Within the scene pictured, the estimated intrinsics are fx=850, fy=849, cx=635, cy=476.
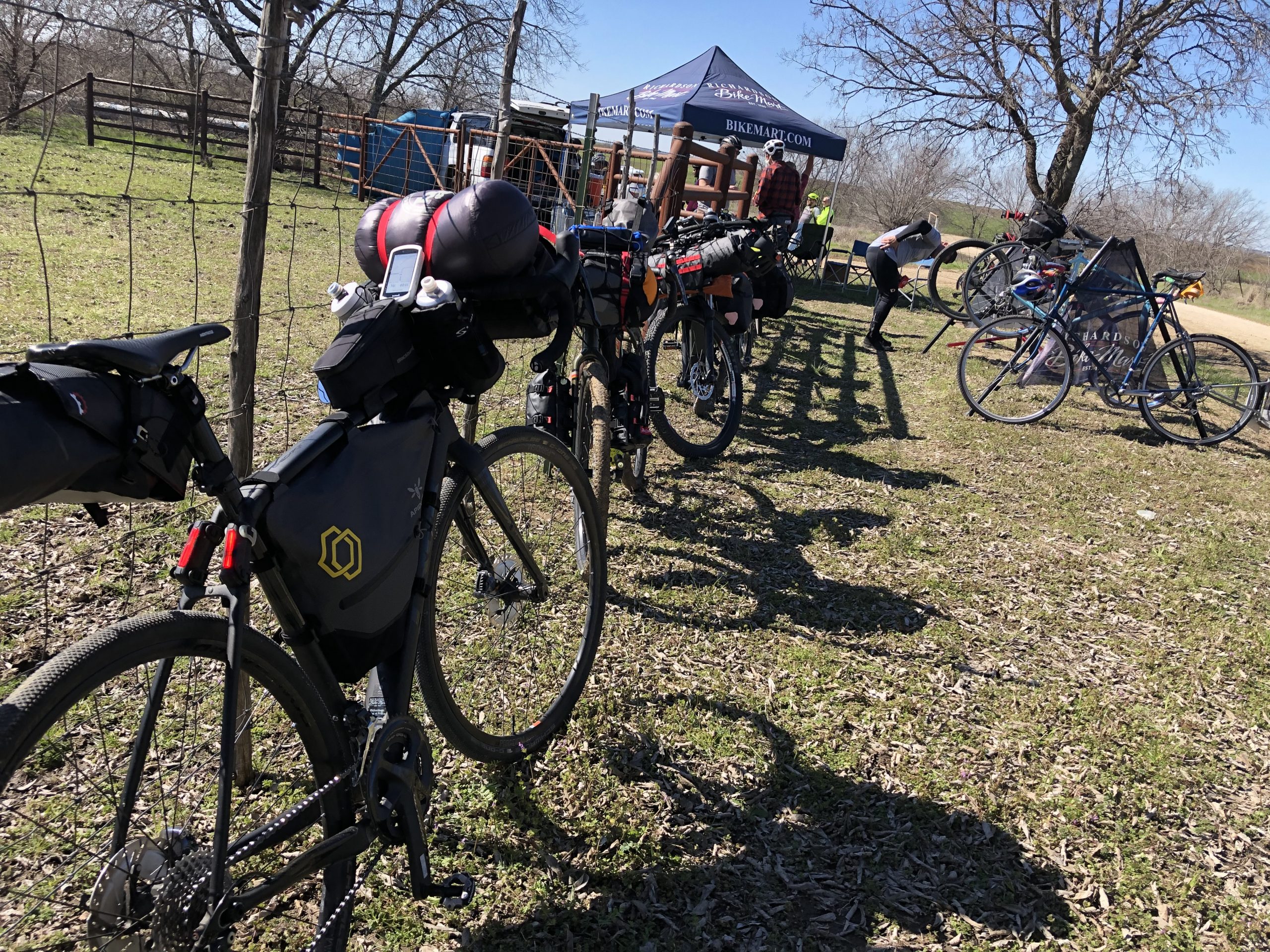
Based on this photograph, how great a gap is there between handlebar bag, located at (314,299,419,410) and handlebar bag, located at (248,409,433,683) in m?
0.07

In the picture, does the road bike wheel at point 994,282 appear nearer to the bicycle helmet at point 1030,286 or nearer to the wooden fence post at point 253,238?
the bicycle helmet at point 1030,286

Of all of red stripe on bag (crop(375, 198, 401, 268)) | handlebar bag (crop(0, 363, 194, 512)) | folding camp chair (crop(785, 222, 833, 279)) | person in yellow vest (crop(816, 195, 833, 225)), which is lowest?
handlebar bag (crop(0, 363, 194, 512))

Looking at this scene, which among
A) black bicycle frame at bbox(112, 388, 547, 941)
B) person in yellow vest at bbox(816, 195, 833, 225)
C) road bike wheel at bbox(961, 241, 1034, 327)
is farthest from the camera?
person in yellow vest at bbox(816, 195, 833, 225)

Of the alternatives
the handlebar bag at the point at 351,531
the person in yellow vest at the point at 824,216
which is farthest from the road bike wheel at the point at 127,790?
the person in yellow vest at the point at 824,216

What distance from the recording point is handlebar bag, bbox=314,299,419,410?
182cm

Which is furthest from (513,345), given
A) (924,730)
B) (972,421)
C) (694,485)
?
(924,730)

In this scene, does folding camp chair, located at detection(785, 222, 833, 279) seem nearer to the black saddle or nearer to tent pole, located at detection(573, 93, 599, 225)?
tent pole, located at detection(573, 93, 599, 225)

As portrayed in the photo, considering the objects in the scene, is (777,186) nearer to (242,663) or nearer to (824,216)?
(824,216)

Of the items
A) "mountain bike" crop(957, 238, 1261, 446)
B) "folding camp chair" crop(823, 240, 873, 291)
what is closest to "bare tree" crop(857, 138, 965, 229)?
"folding camp chair" crop(823, 240, 873, 291)

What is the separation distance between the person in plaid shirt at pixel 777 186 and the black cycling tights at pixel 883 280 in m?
1.40

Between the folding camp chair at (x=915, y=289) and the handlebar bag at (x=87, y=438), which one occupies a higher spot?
the folding camp chair at (x=915, y=289)

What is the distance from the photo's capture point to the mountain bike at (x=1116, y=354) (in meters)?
7.18

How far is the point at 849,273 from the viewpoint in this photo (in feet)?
58.2

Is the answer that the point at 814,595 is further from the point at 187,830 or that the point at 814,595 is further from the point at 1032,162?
the point at 1032,162
